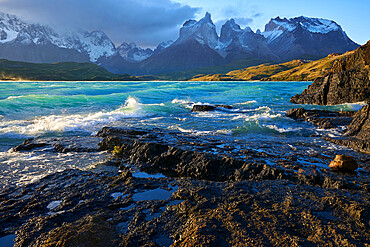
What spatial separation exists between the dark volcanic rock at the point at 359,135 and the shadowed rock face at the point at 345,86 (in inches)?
677

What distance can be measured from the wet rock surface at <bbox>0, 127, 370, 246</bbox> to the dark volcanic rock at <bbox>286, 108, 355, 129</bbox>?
32.2 feet

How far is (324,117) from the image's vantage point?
69.1 feet

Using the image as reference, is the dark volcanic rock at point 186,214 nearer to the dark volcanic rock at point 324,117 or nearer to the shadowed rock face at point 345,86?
the dark volcanic rock at point 324,117

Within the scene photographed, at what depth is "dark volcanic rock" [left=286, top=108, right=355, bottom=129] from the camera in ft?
58.7

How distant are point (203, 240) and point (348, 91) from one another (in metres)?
35.5

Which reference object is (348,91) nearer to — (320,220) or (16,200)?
(320,220)

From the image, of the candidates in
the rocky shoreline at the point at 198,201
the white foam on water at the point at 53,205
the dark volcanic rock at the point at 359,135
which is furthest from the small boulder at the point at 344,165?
the white foam on water at the point at 53,205

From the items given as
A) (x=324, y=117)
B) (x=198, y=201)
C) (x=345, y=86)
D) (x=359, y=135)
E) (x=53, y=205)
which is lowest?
(x=324, y=117)

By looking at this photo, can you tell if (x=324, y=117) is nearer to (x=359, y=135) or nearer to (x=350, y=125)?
(x=350, y=125)

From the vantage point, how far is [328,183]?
704 cm

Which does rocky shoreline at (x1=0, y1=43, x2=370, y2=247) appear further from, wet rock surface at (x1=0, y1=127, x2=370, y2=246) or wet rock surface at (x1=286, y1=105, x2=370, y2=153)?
wet rock surface at (x1=286, y1=105, x2=370, y2=153)

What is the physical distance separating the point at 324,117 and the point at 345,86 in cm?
1473

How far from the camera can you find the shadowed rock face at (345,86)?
97.8 feet

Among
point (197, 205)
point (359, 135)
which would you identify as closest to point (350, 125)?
point (359, 135)
